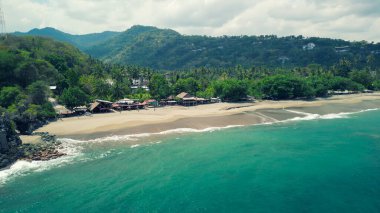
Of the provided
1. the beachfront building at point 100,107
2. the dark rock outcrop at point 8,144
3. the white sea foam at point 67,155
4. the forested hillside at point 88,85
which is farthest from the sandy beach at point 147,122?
the dark rock outcrop at point 8,144

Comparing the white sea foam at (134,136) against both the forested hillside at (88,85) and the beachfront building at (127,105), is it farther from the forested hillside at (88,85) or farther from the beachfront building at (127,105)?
the beachfront building at (127,105)

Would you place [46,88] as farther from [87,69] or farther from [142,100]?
[87,69]

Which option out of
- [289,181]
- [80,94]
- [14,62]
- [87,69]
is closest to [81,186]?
[289,181]

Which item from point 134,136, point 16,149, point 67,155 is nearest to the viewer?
Result: point 16,149

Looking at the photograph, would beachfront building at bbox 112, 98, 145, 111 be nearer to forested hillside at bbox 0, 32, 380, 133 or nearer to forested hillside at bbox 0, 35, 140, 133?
forested hillside at bbox 0, 32, 380, 133

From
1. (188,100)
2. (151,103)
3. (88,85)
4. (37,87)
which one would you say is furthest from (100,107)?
(188,100)

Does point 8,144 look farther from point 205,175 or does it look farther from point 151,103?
point 151,103
